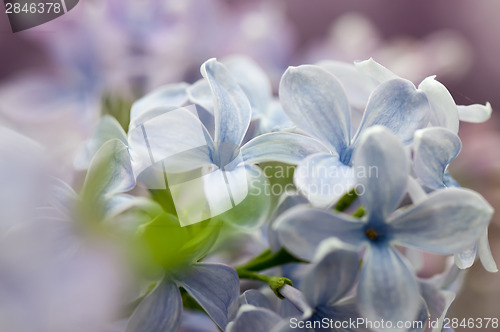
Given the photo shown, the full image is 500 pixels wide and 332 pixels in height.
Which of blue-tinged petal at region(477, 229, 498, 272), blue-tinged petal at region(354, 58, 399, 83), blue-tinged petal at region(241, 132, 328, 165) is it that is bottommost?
blue-tinged petal at region(477, 229, 498, 272)

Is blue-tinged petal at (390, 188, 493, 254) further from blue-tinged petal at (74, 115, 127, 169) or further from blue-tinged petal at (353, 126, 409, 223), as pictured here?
blue-tinged petal at (74, 115, 127, 169)

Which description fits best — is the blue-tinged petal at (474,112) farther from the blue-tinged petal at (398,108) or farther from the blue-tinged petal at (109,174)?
the blue-tinged petal at (109,174)

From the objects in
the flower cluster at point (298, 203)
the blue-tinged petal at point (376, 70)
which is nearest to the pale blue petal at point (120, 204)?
the flower cluster at point (298, 203)

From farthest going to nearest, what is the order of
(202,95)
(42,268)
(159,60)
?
(159,60)
(202,95)
(42,268)

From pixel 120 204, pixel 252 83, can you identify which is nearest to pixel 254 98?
pixel 252 83

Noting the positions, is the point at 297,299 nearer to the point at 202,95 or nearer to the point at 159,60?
the point at 202,95

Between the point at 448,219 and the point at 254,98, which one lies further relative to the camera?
the point at 254,98

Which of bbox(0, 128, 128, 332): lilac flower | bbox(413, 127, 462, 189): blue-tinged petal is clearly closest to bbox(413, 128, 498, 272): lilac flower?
bbox(413, 127, 462, 189): blue-tinged petal

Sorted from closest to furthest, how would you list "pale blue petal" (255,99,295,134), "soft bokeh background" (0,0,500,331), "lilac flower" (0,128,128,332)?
"lilac flower" (0,128,128,332), "pale blue petal" (255,99,295,134), "soft bokeh background" (0,0,500,331)
